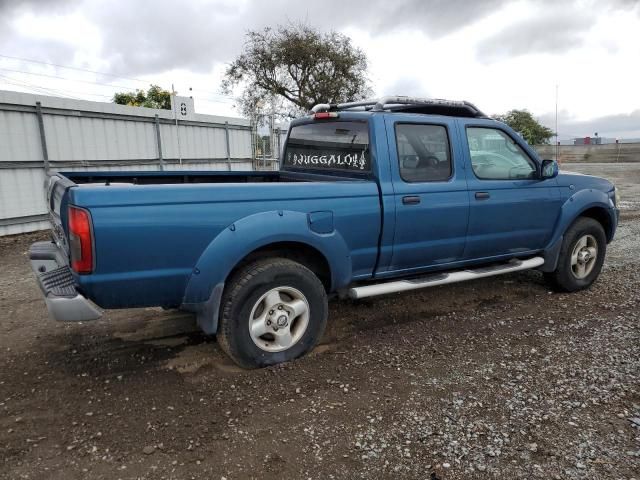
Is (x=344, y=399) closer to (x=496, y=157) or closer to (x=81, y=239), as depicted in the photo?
(x=81, y=239)

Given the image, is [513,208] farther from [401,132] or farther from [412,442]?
[412,442]

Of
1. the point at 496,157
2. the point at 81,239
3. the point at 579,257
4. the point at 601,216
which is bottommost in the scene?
the point at 579,257

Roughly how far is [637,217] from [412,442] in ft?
32.2

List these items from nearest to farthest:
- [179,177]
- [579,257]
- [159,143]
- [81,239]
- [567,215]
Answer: [81,239]
[179,177]
[567,215]
[579,257]
[159,143]

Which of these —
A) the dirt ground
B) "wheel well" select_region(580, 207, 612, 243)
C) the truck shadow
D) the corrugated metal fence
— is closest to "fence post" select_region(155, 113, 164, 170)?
the corrugated metal fence

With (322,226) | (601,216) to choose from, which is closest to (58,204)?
(322,226)

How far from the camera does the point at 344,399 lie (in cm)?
299

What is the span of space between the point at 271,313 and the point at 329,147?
67.6 inches

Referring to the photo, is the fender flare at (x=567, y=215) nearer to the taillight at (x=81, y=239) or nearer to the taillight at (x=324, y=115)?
the taillight at (x=324, y=115)

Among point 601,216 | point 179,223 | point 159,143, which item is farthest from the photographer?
point 159,143

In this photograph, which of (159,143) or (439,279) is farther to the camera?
(159,143)

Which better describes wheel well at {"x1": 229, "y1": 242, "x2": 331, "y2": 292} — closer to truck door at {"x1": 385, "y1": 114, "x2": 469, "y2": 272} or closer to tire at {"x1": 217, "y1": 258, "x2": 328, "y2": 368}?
tire at {"x1": 217, "y1": 258, "x2": 328, "y2": 368}

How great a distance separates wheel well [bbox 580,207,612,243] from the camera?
5086 mm

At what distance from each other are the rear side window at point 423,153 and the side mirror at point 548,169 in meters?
1.11
